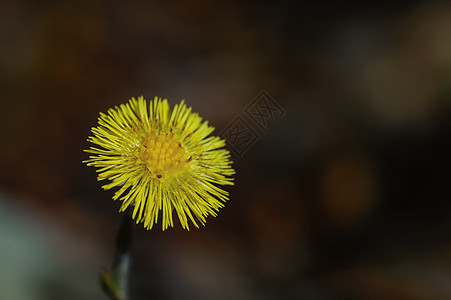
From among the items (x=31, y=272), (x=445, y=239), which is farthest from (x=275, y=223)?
(x=31, y=272)

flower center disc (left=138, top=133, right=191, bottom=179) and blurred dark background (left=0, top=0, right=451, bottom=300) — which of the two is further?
blurred dark background (left=0, top=0, right=451, bottom=300)

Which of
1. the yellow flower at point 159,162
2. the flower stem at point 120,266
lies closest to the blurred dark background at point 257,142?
the flower stem at point 120,266

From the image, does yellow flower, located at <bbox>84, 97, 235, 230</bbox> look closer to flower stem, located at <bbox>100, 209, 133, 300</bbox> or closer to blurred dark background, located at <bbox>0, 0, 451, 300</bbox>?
flower stem, located at <bbox>100, 209, 133, 300</bbox>

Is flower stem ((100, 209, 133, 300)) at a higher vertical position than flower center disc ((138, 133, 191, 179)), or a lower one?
lower

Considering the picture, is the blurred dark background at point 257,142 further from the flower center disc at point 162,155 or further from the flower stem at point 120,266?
the flower center disc at point 162,155

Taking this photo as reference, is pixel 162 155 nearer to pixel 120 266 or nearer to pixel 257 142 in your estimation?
pixel 120 266

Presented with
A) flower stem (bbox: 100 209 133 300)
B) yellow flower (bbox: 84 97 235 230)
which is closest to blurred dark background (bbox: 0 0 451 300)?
flower stem (bbox: 100 209 133 300)

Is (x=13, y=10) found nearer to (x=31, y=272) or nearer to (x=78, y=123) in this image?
(x=78, y=123)
